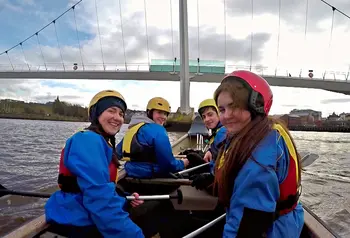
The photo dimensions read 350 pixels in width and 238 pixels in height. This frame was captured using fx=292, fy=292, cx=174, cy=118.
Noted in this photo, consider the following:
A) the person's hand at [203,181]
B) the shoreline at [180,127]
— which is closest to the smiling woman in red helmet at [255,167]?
the person's hand at [203,181]

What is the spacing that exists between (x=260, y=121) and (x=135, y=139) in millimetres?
1818

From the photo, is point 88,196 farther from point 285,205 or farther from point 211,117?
point 211,117

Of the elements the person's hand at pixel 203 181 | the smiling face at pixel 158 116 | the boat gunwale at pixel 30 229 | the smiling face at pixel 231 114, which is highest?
the smiling face at pixel 231 114

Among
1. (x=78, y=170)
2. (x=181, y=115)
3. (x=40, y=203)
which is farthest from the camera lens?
(x=181, y=115)

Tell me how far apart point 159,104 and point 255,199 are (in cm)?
216

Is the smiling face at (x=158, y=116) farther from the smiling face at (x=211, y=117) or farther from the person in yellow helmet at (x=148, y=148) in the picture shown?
the smiling face at (x=211, y=117)

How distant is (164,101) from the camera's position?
320cm

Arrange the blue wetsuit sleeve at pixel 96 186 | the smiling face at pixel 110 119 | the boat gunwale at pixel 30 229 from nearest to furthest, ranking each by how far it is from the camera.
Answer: the blue wetsuit sleeve at pixel 96 186 < the smiling face at pixel 110 119 < the boat gunwale at pixel 30 229

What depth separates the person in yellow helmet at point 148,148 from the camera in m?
2.86

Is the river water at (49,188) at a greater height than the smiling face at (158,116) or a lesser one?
lesser

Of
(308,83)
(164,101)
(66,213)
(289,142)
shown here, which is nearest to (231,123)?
(289,142)

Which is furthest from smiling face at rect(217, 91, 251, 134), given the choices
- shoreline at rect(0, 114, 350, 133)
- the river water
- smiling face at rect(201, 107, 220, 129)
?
shoreline at rect(0, 114, 350, 133)

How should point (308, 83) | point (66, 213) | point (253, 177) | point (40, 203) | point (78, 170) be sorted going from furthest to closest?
point (308, 83) < point (40, 203) < point (66, 213) < point (78, 170) < point (253, 177)

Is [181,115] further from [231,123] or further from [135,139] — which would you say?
[231,123]
